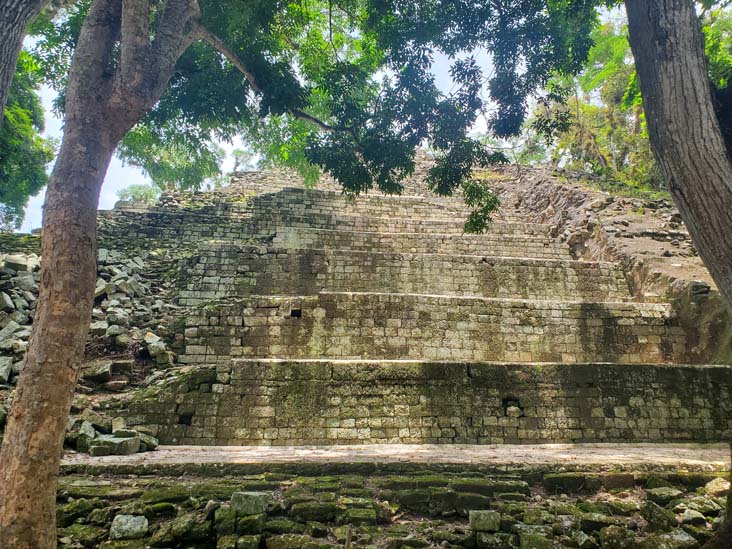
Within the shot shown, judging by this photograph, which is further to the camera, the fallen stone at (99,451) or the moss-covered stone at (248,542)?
the fallen stone at (99,451)

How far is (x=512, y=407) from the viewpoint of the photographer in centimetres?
673

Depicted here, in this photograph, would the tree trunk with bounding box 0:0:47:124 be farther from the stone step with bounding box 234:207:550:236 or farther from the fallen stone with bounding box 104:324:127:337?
the stone step with bounding box 234:207:550:236

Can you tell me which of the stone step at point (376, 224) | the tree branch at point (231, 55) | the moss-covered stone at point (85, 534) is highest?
the tree branch at point (231, 55)

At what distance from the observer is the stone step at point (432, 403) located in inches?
248

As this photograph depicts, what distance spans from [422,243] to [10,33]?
31.2 feet

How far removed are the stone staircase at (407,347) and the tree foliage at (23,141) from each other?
340 cm

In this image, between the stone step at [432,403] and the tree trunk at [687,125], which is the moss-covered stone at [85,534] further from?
the tree trunk at [687,125]

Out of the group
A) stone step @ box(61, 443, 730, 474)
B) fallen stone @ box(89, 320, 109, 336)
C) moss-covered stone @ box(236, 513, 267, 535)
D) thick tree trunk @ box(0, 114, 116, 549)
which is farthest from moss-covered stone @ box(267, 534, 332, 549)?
fallen stone @ box(89, 320, 109, 336)

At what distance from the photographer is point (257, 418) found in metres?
6.35

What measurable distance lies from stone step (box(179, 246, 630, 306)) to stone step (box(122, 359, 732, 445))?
3105 mm

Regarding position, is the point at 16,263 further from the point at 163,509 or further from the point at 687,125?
the point at 687,125

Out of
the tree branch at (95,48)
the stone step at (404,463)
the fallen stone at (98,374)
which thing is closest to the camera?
the tree branch at (95,48)

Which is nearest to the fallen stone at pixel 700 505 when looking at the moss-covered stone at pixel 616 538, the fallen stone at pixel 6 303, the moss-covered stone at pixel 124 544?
the moss-covered stone at pixel 616 538

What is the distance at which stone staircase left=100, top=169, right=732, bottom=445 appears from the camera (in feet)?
21.1
